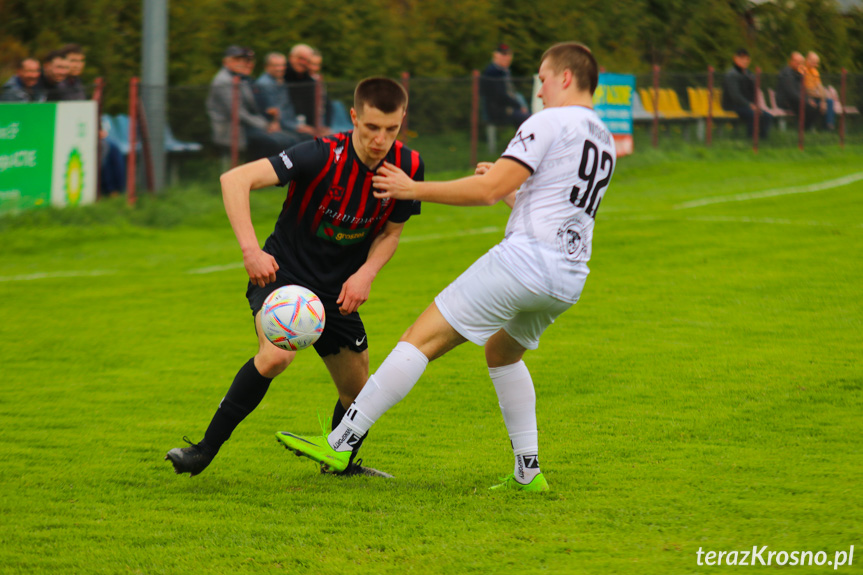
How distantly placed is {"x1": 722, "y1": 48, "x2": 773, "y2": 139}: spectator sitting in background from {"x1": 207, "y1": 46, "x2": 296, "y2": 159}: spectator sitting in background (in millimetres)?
11176

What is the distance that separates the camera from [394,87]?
4688 millimetres

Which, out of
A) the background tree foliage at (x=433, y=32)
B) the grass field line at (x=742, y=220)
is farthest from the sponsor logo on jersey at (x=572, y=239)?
the background tree foliage at (x=433, y=32)

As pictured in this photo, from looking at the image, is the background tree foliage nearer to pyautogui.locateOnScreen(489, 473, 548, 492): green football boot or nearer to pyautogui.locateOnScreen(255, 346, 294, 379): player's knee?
pyautogui.locateOnScreen(255, 346, 294, 379): player's knee

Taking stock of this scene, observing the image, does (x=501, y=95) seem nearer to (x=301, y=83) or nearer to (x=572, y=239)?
(x=301, y=83)

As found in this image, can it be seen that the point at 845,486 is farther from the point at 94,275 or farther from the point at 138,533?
the point at 94,275

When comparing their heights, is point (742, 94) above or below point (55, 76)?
below

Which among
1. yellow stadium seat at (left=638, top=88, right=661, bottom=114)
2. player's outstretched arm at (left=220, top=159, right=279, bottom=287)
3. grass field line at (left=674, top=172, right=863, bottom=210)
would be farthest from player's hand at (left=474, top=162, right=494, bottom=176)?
yellow stadium seat at (left=638, top=88, right=661, bottom=114)

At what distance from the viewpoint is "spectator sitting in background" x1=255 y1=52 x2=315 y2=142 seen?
15.6m

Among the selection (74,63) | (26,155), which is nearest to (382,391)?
(26,155)

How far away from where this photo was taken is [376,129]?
4.70m

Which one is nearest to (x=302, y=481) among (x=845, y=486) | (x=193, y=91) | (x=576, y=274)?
(x=576, y=274)

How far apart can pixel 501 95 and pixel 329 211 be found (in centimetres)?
1426

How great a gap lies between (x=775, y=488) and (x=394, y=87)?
2545mm

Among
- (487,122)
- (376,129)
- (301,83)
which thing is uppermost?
(376,129)
